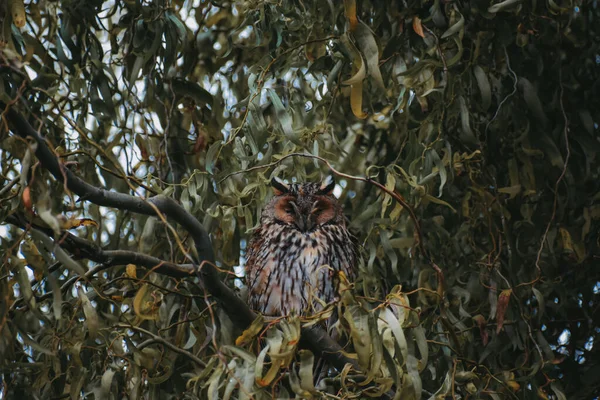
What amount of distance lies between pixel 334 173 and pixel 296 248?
781 millimetres

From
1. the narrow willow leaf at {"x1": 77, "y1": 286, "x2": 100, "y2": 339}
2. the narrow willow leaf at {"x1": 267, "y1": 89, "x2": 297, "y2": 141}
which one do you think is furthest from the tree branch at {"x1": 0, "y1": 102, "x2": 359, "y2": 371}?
the narrow willow leaf at {"x1": 267, "y1": 89, "x2": 297, "y2": 141}

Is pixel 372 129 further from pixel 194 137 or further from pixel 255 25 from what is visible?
pixel 255 25

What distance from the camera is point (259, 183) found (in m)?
2.48

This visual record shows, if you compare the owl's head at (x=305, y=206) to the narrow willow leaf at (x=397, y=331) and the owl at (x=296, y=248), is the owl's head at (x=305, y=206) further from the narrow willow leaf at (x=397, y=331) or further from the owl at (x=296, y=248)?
the narrow willow leaf at (x=397, y=331)

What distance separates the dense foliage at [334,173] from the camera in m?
2.19

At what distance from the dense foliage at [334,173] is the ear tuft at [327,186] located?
10 centimetres

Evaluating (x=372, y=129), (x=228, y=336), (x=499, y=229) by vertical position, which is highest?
(x=372, y=129)

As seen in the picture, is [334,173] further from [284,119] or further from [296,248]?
[296,248]

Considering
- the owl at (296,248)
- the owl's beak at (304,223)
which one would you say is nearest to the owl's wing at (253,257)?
the owl at (296,248)

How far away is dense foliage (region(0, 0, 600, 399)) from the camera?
2193 mm

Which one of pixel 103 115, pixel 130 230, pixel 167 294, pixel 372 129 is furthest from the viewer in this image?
pixel 372 129

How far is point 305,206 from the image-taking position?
3158 millimetres

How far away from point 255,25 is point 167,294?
2.44 feet

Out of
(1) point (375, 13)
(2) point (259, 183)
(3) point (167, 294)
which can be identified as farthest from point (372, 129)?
(3) point (167, 294)
